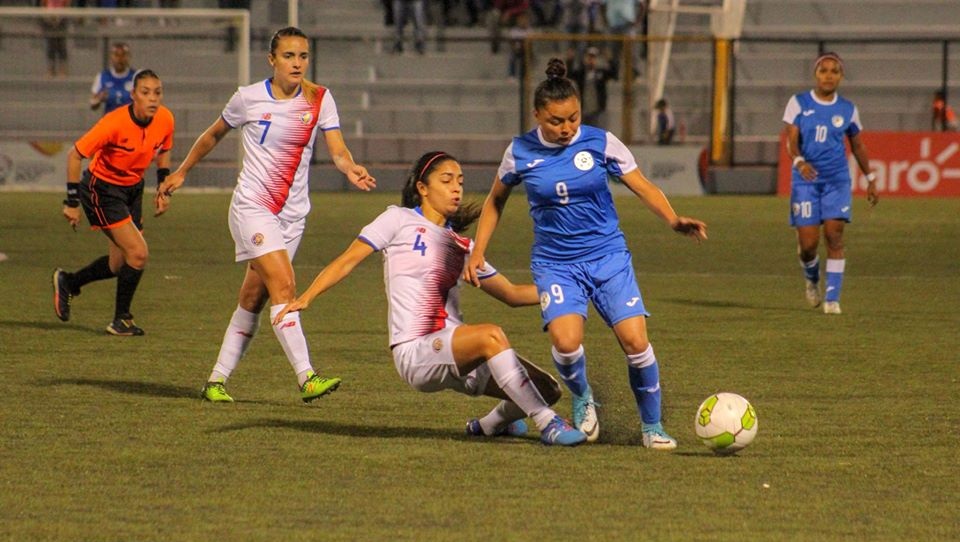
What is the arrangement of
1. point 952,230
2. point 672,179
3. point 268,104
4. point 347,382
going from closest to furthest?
point 268,104
point 347,382
point 952,230
point 672,179

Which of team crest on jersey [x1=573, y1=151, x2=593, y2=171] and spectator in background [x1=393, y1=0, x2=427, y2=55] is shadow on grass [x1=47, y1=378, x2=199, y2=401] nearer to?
team crest on jersey [x1=573, y1=151, x2=593, y2=171]

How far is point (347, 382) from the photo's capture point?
9469mm

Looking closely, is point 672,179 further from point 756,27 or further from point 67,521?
point 67,521

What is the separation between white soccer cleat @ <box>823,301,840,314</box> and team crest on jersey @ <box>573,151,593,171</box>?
6123mm

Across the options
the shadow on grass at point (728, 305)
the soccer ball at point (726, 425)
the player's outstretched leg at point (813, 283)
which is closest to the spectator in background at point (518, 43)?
the shadow on grass at point (728, 305)

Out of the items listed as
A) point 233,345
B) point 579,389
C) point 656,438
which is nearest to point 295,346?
point 233,345

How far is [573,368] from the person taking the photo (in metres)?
7.49

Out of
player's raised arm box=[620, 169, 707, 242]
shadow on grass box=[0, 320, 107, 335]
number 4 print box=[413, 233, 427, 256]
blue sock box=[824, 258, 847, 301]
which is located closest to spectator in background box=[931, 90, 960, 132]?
blue sock box=[824, 258, 847, 301]

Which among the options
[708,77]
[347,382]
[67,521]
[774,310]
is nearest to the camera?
[67,521]

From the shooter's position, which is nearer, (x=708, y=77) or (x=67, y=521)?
(x=67, y=521)

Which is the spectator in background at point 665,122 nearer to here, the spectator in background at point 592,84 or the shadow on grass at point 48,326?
the spectator in background at point 592,84

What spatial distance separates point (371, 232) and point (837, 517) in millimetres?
2530

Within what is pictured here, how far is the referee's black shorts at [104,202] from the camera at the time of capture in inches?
451

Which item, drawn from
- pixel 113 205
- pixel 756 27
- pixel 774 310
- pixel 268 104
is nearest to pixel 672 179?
pixel 756 27
